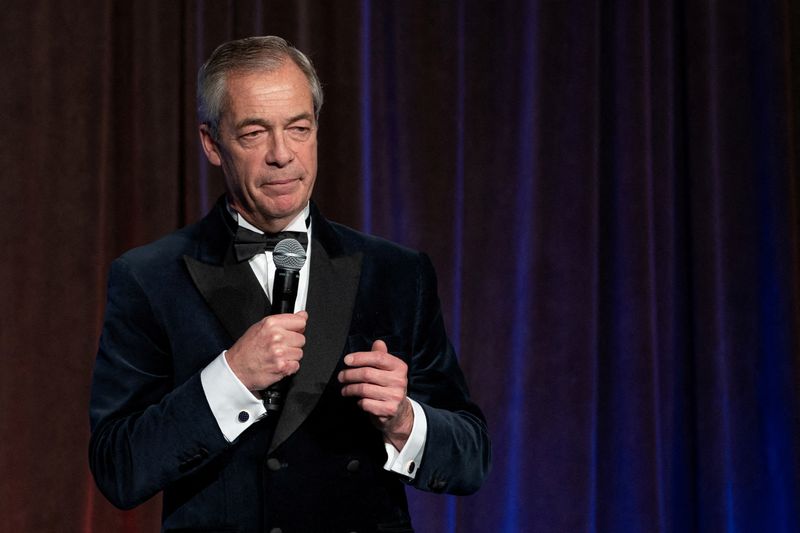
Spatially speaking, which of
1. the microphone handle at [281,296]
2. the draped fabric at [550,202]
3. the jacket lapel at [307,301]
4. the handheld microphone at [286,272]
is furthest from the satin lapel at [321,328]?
the draped fabric at [550,202]

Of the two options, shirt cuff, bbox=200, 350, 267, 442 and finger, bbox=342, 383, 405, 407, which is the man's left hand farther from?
shirt cuff, bbox=200, 350, 267, 442

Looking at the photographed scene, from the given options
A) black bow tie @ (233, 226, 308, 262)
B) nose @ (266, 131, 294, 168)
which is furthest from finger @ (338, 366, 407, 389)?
nose @ (266, 131, 294, 168)

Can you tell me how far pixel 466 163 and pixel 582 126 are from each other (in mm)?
427

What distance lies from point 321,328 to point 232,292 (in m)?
0.18

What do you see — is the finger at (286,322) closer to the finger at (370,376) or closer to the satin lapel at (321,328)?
the finger at (370,376)

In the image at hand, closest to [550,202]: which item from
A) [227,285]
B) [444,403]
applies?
[444,403]

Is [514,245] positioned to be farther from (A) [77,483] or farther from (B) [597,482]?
(A) [77,483]

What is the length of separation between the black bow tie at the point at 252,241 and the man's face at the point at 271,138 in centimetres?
4

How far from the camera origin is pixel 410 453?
181cm

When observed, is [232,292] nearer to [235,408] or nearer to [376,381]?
[235,408]

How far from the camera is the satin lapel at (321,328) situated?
5.97 feet

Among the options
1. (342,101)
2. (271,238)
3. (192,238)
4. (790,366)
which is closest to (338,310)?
(271,238)

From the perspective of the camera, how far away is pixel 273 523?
1806mm

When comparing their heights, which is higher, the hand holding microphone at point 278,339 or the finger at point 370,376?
the hand holding microphone at point 278,339
